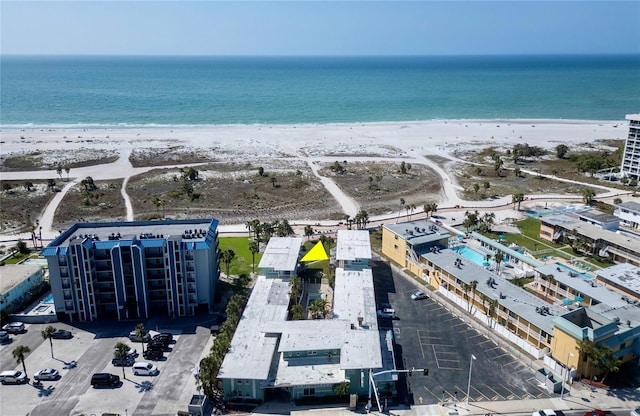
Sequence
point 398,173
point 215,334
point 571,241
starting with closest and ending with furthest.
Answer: point 215,334 < point 571,241 < point 398,173

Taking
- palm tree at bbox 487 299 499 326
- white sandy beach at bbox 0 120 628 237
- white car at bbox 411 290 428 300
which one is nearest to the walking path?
white sandy beach at bbox 0 120 628 237

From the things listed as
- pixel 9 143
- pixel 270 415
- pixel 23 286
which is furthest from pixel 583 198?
pixel 9 143

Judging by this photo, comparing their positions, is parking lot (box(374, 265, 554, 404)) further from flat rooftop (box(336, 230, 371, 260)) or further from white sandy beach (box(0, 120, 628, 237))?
white sandy beach (box(0, 120, 628, 237))

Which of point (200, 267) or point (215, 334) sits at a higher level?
point (200, 267)

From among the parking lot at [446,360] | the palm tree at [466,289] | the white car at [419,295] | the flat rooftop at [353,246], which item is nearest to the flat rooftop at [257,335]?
the flat rooftop at [353,246]

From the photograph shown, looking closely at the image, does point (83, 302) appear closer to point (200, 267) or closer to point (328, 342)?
point (200, 267)

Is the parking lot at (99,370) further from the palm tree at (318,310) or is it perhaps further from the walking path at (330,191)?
the walking path at (330,191)

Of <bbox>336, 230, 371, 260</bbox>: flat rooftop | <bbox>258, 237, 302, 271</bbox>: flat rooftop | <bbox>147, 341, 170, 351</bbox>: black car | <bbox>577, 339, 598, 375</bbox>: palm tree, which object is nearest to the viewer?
<bbox>577, 339, 598, 375</bbox>: palm tree
